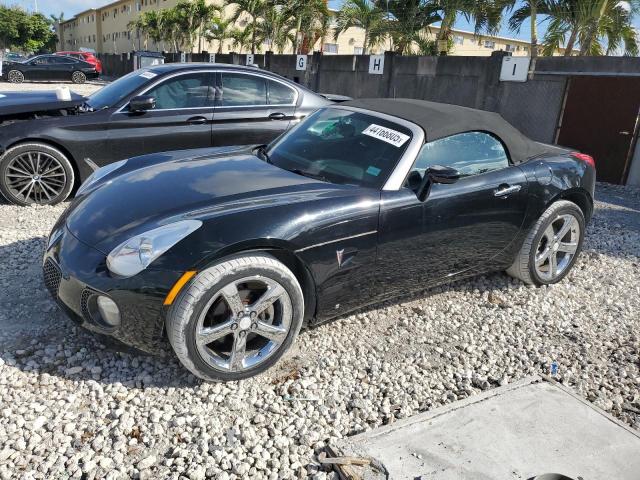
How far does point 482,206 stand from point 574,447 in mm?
1630

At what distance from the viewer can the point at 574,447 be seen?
257 cm

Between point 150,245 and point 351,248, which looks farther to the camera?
point 351,248

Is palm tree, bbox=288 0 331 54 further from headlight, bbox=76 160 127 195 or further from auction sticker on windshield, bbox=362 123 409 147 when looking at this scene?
auction sticker on windshield, bbox=362 123 409 147

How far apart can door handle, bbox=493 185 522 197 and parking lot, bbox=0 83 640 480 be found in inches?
34.5

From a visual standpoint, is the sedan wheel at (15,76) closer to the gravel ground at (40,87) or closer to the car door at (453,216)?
the gravel ground at (40,87)

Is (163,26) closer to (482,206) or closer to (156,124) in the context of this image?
(156,124)

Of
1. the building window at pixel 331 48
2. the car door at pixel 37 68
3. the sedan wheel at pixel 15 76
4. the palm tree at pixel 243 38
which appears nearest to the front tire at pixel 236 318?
the sedan wheel at pixel 15 76

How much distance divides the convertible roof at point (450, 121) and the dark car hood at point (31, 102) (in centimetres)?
332

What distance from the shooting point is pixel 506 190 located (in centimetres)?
377

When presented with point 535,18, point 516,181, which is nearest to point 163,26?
point 535,18

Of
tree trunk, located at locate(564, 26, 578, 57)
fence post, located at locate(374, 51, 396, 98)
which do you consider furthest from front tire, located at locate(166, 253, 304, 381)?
tree trunk, located at locate(564, 26, 578, 57)

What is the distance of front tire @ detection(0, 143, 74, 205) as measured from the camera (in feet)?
17.5

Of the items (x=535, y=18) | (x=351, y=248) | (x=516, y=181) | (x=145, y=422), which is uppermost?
(x=535, y=18)

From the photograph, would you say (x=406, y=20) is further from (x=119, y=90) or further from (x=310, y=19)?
(x=119, y=90)
